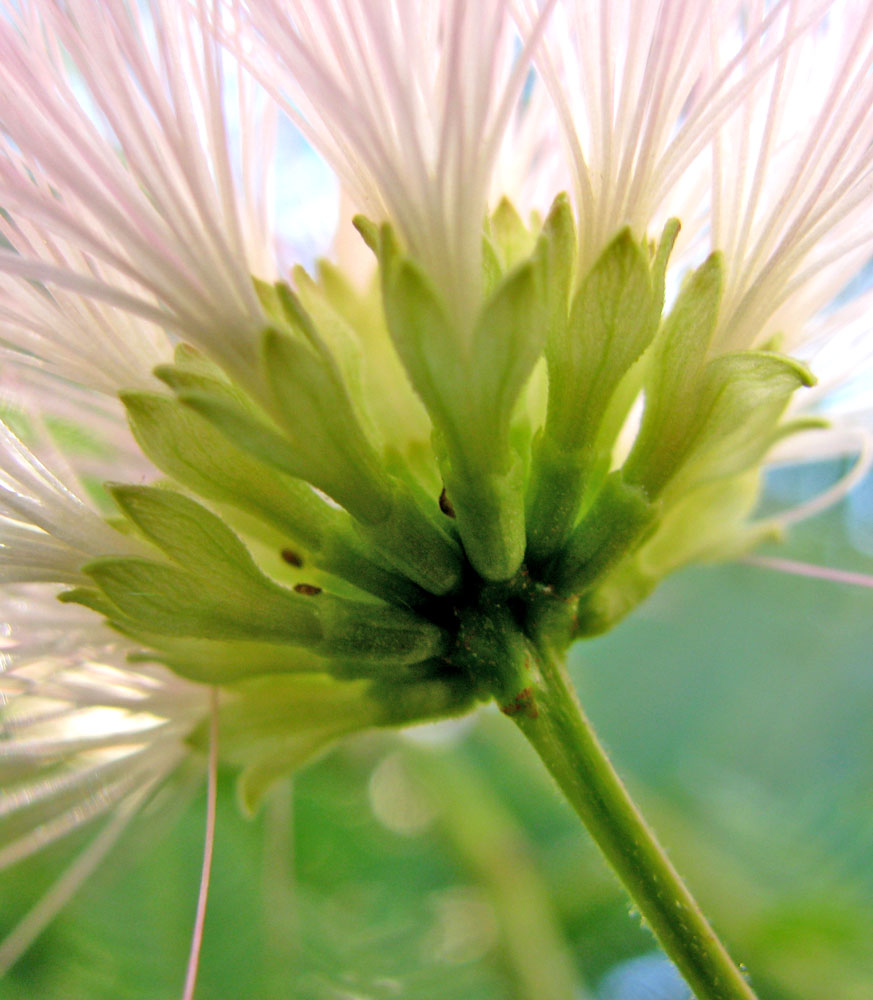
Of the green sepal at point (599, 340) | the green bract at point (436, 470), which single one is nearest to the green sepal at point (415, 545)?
the green bract at point (436, 470)

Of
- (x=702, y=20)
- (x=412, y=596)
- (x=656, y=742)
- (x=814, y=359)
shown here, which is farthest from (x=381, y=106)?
(x=656, y=742)

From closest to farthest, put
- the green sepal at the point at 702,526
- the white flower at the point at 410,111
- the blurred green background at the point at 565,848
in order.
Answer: the white flower at the point at 410,111 < the green sepal at the point at 702,526 < the blurred green background at the point at 565,848

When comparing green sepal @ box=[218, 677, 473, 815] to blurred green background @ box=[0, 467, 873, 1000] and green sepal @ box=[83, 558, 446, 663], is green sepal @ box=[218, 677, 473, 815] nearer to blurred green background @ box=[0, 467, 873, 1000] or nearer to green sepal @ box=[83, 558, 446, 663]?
green sepal @ box=[83, 558, 446, 663]

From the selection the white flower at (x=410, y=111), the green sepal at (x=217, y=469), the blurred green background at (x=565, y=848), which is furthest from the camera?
the blurred green background at (x=565, y=848)

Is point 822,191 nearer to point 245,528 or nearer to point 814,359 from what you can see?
point 814,359

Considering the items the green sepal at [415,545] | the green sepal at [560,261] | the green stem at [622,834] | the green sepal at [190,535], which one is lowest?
the green stem at [622,834]

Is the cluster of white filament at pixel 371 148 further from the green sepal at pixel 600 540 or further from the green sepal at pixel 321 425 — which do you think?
the green sepal at pixel 600 540
